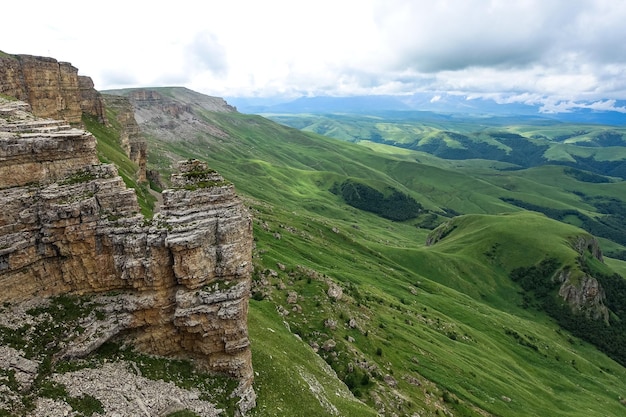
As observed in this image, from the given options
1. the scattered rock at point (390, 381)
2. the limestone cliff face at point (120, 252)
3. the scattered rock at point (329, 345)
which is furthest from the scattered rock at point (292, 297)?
the limestone cliff face at point (120, 252)

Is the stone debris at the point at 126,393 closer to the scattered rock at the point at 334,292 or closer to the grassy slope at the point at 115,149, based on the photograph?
the scattered rock at the point at 334,292

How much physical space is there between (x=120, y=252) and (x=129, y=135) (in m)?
127

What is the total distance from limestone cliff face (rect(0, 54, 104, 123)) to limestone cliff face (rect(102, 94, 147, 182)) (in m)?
23.1

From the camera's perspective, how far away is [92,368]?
35.7m

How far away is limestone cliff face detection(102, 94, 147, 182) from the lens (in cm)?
13604

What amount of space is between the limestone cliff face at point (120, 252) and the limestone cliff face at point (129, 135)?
87603mm

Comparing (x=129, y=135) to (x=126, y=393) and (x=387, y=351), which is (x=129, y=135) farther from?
(x=126, y=393)

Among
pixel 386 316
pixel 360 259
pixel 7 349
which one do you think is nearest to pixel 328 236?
pixel 360 259

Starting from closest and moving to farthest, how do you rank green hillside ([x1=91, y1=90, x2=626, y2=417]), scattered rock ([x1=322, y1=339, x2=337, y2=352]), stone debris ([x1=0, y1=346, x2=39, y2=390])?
stone debris ([x1=0, y1=346, x2=39, y2=390])
green hillside ([x1=91, y1=90, x2=626, y2=417])
scattered rock ([x1=322, y1=339, x2=337, y2=352])

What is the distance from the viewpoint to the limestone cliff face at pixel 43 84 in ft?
294

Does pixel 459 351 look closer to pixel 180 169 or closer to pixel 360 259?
pixel 360 259

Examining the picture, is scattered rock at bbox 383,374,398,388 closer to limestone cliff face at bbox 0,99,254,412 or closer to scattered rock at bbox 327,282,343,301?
scattered rock at bbox 327,282,343,301

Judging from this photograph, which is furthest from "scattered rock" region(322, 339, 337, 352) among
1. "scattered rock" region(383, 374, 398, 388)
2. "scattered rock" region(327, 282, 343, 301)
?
"scattered rock" region(327, 282, 343, 301)

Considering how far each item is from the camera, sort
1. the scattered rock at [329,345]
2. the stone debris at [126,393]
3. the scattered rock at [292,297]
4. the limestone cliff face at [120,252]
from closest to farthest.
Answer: the stone debris at [126,393] → the limestone cliff face at [120,252] → the scattered rock at [329,345] → the scattered rock at [292,297]
